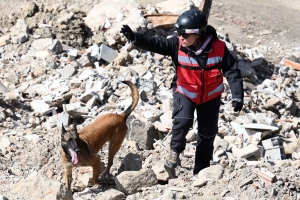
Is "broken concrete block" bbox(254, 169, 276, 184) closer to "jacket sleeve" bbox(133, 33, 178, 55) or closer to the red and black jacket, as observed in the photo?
the red and black jacket

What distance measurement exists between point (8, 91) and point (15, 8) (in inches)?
148

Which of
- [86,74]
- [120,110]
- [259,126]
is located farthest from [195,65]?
[86,74]

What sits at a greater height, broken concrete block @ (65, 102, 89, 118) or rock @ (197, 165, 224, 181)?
rock @ (197, 165, 224, 181)

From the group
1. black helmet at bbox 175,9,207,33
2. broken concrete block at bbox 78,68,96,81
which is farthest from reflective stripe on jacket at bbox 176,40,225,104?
broken concrete block at bbox 78,68,96,81

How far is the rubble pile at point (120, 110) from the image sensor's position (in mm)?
5781

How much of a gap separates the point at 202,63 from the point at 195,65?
0.08 metres

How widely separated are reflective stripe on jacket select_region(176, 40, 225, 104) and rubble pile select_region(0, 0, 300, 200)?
0.84 meters

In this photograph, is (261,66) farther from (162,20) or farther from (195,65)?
(195,65)

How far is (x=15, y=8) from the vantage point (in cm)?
1272

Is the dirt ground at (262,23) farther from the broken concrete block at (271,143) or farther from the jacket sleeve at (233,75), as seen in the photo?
the jacket sleeve at (233,75)

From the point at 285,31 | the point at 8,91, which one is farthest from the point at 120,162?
the point at 285,31

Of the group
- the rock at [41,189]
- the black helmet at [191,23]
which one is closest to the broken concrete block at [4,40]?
the rock at [41,189]

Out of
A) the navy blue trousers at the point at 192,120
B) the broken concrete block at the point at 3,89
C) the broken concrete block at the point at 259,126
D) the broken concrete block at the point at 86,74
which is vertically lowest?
the broken concrete block at the point at 259,126

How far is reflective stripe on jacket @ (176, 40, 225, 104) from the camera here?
5617 millimetres
